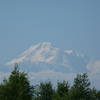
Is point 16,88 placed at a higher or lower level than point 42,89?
lower

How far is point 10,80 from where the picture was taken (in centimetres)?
3666

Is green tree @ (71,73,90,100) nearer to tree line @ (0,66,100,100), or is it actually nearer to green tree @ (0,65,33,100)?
tree line @ (0,66,100,100)

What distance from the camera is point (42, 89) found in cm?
5084

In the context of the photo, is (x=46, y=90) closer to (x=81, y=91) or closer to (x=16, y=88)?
(x=81, y=91)

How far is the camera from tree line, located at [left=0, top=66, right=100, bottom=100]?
3556 centimetres

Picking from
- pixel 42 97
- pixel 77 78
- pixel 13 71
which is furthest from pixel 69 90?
pixel 13 71

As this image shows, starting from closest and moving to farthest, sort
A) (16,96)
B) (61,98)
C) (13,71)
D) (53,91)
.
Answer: (16,96) < (13,71) < (61,98) < (53,91)

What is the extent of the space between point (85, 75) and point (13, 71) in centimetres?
1155

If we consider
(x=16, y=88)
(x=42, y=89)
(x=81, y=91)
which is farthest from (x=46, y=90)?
(x=16, y=88)

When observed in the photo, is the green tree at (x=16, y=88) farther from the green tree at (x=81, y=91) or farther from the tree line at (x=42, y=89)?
the green tree at (x=81, y=91)

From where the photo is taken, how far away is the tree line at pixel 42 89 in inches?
1400

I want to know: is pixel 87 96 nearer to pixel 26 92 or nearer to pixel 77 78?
pixel 77 78

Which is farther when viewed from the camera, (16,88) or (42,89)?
(42,89)

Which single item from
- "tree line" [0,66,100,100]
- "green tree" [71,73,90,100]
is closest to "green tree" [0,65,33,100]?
"tree line" [0,66,100,100]
